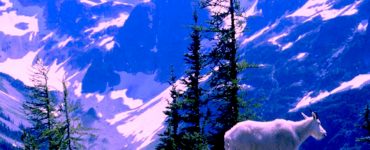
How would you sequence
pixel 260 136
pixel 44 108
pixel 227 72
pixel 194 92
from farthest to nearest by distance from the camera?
pixel 44 108 < pixel 194 92 < pixel 227 72 < pixel 260 136

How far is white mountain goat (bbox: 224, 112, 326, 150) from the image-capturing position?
23062mm

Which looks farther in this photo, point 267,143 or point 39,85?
point 39,85

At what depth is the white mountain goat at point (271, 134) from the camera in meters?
23.1

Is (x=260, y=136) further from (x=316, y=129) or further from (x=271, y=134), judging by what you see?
(x=316, y=129)

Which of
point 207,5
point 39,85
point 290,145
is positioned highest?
point 39,85

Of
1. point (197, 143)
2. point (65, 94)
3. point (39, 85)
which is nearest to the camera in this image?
point (197, 143)

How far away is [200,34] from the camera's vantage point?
45656 mm

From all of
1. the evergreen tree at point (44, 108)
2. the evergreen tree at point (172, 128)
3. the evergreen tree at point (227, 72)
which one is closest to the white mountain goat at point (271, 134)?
the evergreen tree at point (172, 128)

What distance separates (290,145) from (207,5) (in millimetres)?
18876

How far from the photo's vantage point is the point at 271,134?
23.3m

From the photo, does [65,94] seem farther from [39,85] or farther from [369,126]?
[369,126]

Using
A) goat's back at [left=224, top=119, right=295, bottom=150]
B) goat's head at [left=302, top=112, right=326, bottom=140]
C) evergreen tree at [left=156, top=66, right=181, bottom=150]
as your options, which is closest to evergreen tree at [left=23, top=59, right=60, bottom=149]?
evergreen tree at [left=156, top=66, right=181, bottom=150]

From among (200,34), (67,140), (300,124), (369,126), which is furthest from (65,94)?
(300,124)

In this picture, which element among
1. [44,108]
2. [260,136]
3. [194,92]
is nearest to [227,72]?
[194,92]
